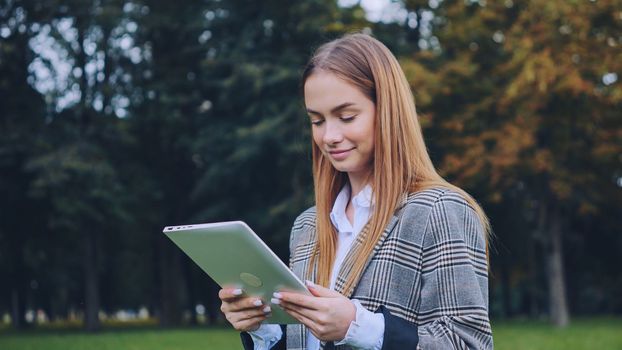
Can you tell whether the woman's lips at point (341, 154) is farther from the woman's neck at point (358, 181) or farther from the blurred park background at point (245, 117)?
the blurred park background at point (245, 117)

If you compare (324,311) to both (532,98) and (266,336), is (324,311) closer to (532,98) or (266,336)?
(266,336)

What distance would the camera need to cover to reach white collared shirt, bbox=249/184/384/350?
2.09 meters

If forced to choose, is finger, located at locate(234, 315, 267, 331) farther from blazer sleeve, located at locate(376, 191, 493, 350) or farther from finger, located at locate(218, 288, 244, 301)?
blazer sleeve, located at locate(376, 191, 493, 350)

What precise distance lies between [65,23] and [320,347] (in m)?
22.7

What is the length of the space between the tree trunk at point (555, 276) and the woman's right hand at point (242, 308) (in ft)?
61.6

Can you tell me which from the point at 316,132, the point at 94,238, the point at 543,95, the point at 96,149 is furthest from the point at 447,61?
the point at 316,132

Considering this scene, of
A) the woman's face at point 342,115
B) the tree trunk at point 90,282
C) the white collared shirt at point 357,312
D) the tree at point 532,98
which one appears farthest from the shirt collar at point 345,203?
the tree trunk at point 90,282

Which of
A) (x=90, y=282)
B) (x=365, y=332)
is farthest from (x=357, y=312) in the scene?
(x=90, y=282)

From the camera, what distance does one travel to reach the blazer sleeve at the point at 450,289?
211 cm

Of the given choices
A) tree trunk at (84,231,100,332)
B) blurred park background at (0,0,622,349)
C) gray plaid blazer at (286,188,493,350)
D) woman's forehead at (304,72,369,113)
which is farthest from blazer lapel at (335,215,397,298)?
tree trunk at (84,231,100,332)

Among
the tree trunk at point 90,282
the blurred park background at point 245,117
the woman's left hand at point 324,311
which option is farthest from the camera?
the tree trunk at point 90,282

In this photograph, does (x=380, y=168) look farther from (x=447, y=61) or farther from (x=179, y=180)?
(x=179, y=180)

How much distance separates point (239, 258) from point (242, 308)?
194 millimetres

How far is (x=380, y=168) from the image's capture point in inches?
93.1
